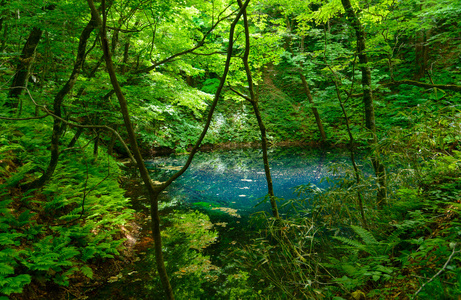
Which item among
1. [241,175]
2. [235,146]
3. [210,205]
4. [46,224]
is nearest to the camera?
[46,224]

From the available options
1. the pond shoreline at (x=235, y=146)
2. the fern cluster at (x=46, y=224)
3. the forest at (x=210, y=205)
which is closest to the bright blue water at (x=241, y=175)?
the forest at (x=210, y=205)

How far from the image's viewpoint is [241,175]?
10.0 meters

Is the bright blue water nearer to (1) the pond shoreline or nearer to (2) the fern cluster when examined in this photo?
(1) the pond shoreline

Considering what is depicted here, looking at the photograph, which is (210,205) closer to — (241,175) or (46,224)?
(241,175)

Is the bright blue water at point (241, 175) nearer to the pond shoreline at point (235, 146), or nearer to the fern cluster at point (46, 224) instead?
the pond shoreline at point (235, 146)

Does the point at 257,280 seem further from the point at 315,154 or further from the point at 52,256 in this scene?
the point at 315,154

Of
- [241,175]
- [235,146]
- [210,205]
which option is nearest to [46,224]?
[210,205]

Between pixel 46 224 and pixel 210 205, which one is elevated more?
pixel 46 224

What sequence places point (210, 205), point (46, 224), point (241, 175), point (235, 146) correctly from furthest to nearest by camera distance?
point (235, 146), point (241, 175), point (210, 205), point (46, 224)

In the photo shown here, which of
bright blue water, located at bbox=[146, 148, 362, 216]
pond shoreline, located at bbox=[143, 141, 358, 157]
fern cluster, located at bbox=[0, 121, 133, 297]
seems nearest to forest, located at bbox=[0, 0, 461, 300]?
fern cluster, located at bbox=[0, 121, 133, 297]

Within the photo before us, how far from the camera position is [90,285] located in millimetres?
3312

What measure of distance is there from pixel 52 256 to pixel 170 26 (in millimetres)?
5743

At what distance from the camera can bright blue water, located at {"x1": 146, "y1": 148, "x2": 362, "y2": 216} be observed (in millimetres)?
7385

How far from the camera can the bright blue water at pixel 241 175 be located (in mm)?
7385
